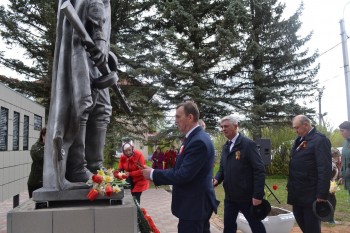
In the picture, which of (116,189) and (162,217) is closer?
(116,189)

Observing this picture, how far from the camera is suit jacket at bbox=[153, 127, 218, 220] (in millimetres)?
3436

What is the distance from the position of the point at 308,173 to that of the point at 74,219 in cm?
279

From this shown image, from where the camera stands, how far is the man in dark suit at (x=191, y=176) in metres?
3.44

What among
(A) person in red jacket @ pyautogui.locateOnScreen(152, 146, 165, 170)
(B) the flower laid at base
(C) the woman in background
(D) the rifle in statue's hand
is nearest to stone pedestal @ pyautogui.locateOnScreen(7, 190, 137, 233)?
(B) the flower laid at base

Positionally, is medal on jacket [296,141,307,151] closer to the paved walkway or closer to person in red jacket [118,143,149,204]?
the paved walkway

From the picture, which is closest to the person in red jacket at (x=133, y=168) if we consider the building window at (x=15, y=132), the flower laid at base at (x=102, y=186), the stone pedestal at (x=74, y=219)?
the building window at (x=15, y=132)

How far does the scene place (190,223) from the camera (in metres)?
3.50

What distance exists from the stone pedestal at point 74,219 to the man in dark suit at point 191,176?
46 centimetres

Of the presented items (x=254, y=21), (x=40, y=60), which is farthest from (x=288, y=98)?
(x=40, y=60)

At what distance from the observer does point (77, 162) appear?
373 cm

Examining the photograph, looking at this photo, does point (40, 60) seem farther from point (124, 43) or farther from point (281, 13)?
point (281, 13)

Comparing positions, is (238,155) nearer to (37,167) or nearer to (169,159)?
(37,167)

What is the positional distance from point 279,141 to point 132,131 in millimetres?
8021

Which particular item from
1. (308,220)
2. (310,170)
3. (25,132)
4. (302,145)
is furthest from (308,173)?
(25,132)
